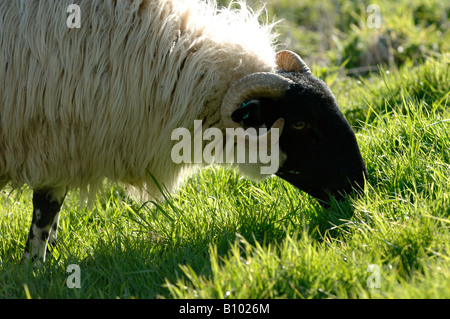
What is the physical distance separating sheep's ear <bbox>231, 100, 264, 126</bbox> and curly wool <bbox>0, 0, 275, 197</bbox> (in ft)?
0.59

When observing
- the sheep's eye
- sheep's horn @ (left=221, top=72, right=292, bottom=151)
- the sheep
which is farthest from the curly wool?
the sheep's eye

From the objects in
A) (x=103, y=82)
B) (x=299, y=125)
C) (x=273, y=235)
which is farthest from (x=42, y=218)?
(x=299, y=125)

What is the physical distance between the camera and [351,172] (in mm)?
3969

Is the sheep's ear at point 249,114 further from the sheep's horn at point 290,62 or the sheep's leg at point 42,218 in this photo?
the sheep's leg at point 42,218

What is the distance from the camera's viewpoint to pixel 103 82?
3773mm

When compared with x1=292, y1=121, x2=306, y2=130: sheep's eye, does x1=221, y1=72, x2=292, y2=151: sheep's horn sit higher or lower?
higher

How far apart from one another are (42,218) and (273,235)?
62.0 inches

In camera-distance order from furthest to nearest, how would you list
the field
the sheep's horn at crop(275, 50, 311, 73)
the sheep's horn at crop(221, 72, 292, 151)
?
the sheep's horn at crop(275, 50, 311, 73)
the sheep's horn at crop(221, 72, 292, 151)
the field

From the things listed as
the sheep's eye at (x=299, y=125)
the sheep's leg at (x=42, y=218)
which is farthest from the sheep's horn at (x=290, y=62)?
the sheep's leg at (x=42, y=218)

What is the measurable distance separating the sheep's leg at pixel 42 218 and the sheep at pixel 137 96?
0.10 meters

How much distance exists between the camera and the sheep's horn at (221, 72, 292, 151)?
12.2ft

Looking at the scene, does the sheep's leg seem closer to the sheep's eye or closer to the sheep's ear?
the sheep's ear
